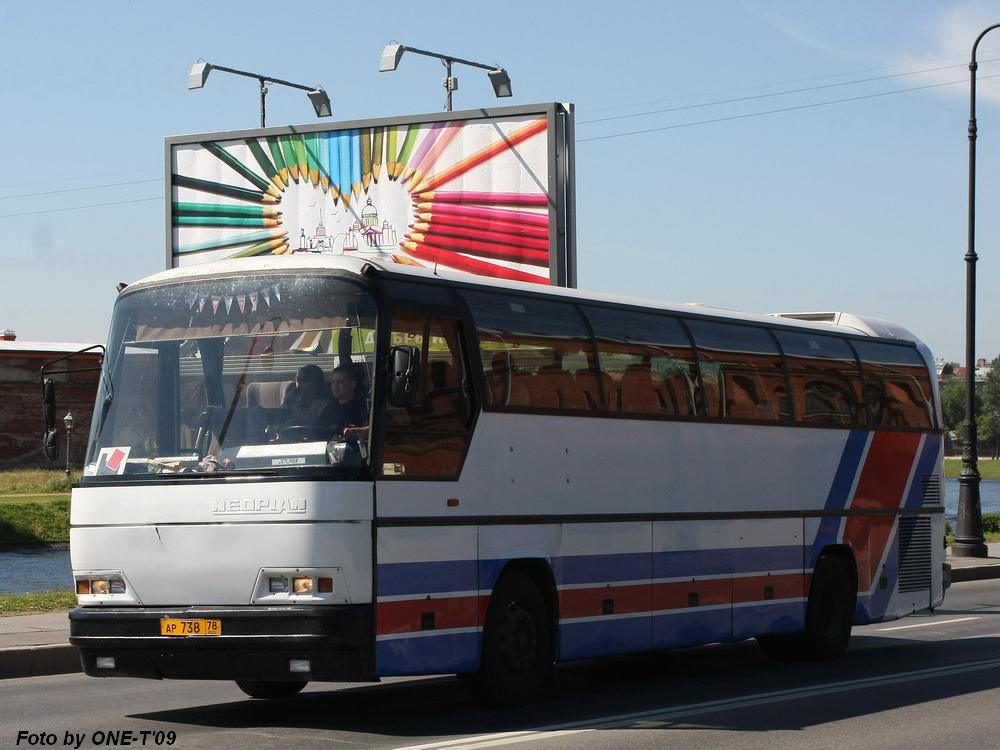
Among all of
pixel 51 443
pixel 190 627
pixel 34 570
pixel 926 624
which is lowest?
pixel 34 570

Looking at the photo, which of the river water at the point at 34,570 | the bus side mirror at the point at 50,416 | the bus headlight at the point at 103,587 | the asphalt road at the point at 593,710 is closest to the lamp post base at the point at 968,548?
the river water at the point at 34,570

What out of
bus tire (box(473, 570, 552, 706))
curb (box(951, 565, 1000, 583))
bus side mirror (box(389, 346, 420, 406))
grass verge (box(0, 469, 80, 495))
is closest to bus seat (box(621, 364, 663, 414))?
bus tire (box(473, 570, 552, 706))

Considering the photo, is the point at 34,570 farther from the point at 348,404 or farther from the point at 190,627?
the point at 348,404

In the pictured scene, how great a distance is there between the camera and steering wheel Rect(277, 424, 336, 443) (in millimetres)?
10762

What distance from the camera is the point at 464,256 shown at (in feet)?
87.5

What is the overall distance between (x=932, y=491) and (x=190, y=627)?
34.0 ft

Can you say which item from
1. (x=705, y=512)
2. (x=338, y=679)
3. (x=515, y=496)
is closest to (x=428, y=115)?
(x=705, y=512)

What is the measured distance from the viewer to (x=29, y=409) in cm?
6988

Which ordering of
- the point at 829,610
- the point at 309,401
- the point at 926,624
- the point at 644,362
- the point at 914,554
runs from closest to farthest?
1. the point at 309,401
2. the point at 644,362
3. the point at 829,610
4. the point at 914,554
5. the point at 926,624

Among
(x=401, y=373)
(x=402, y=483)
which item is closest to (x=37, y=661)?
(x=402, y=483)

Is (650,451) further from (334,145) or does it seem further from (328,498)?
(334,145)

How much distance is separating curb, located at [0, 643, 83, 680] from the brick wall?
55.2m

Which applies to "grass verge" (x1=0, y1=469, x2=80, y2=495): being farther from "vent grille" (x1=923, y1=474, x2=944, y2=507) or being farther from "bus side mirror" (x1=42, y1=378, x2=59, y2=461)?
"bus side mirror" (x1=42, y1=378, x2=59, y2=461)

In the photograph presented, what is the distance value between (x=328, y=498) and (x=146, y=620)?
60.8 inches
